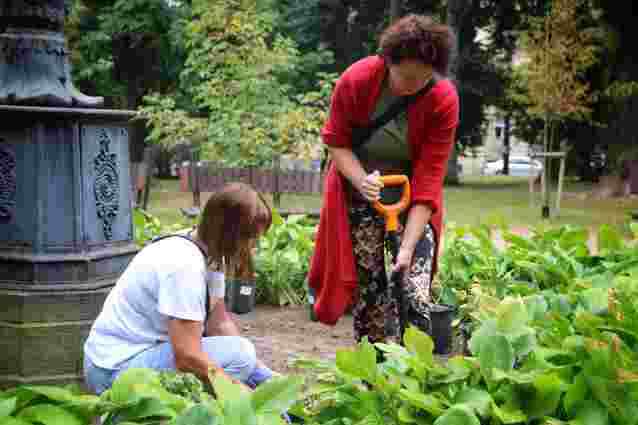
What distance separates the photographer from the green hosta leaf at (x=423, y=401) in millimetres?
1878

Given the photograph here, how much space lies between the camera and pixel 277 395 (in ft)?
5.78

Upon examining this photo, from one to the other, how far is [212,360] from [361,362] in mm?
988

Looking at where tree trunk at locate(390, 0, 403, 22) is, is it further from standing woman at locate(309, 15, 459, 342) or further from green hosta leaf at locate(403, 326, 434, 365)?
green hosta leaf at locate(403, 326, 434, 365)

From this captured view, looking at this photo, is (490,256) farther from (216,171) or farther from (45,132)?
(216,171)

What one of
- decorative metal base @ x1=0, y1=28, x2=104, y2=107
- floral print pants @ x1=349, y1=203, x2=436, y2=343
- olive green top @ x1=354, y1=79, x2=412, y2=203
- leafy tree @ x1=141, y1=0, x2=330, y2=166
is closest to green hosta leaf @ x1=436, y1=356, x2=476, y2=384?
floral print pants @ x1=349, y1=203, x2=436, y2=343

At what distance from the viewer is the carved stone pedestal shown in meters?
3.84

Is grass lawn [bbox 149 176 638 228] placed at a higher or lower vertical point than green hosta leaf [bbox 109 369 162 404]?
lower

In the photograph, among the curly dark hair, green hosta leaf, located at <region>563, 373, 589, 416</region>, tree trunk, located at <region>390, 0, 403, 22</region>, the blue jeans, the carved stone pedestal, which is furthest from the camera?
tree trunk, located at <region>390, 0, 403, 22</region>

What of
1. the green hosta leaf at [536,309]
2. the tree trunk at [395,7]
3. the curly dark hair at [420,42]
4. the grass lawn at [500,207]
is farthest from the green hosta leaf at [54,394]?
the tree trunk at [395,7]

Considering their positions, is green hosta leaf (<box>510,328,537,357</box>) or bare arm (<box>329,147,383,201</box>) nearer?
green hosta leaf (<box>510,328,537,357</box>)

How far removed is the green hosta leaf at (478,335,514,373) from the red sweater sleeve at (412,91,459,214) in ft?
4.71

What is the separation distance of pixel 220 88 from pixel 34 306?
10355mm

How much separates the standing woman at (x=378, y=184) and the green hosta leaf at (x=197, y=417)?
1.78m

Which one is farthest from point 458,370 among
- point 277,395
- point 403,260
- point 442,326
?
point 442,326
